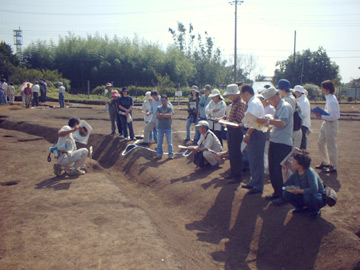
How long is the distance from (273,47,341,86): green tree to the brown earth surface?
1626 inches

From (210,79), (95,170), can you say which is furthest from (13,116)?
(210,79)

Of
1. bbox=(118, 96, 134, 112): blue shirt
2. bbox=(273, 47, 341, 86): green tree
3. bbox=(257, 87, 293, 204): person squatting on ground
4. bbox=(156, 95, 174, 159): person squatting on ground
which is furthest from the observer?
bbox=(273, 47, 341, 86): green tree

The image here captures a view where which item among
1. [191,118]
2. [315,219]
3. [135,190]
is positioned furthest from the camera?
[191,118]

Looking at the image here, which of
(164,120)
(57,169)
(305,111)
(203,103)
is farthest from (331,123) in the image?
(57,169)

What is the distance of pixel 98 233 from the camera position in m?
4.98

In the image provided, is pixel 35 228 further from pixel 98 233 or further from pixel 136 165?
pixel 136 165

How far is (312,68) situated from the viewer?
155 ft

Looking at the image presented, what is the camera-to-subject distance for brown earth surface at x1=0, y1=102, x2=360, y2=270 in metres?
4.36

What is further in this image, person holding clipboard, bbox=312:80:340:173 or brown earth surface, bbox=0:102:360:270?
person holding clipboard, bbox=312:80:340:173

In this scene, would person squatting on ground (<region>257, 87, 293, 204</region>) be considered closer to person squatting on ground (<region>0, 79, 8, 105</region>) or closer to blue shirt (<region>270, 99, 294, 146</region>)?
blue shirt (<region>270, 99, 294, 146</region>)

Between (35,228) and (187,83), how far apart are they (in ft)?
141

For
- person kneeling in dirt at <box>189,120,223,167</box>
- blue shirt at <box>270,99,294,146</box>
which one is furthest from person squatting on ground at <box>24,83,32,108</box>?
blue shirt at <box>270,99,294,146</box>

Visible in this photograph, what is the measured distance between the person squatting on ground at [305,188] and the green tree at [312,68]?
44246mm

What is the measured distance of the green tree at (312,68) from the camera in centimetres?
4691
